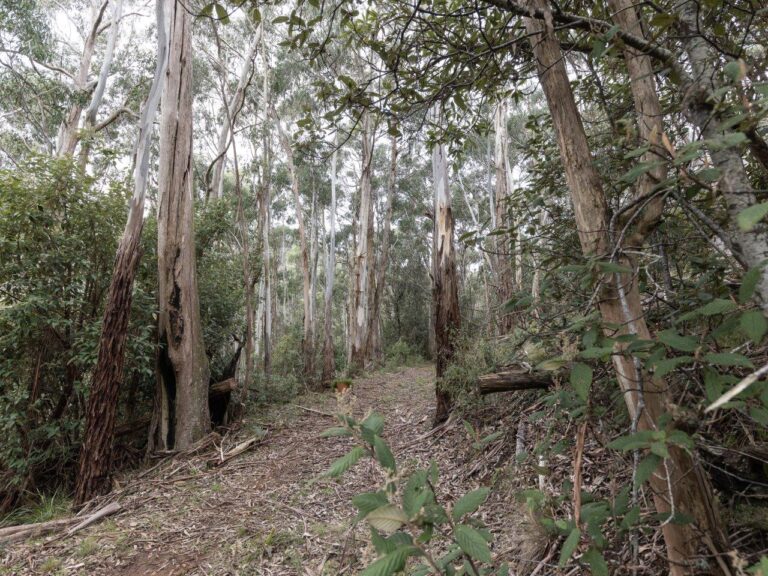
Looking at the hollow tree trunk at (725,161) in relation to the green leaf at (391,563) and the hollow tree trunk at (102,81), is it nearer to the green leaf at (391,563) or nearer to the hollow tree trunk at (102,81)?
the green leaf at (391,563)

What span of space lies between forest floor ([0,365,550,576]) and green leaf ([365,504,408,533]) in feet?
1.00

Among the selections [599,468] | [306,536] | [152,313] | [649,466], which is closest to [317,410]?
[152,313]

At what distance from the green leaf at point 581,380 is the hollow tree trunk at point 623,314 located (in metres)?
0.09

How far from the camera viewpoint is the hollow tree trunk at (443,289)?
518cm


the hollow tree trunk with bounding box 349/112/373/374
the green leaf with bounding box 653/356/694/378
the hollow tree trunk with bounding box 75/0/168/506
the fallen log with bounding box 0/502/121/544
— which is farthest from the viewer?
the hollow tree trunk with bounding box 349/112/373/374

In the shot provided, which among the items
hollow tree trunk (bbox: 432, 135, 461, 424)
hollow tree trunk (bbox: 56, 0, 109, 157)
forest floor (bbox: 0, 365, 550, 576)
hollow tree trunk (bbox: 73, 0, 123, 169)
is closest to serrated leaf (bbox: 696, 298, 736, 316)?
forest floor (bbox: 0, 365, 550, 576)

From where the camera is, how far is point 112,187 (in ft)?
17.9

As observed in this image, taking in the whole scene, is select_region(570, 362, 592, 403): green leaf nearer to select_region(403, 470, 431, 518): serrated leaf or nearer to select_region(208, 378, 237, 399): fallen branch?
select_region(403, 470, 431, 518): serrated leaf

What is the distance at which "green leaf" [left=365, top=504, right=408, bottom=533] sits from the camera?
834 mm

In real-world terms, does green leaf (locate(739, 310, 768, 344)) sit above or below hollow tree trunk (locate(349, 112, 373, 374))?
below

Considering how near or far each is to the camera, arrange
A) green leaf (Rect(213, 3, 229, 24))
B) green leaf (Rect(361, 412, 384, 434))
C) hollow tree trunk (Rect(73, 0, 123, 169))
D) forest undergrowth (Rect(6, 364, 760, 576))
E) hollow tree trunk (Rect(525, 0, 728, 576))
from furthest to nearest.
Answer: hollow tree trunk (Rect(73, 0, 123, 169))
forest undergrowth (Rect(6, 364, 760, 576))
green leaf (Rect(213, 3, 229, 24))
hollow tree trunk (Rect(525, 0, 728, 576))
green leaf (Rect(361, 412, 384, 434))

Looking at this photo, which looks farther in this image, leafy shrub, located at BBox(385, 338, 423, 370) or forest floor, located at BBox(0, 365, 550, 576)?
leafy shrub, located at BBox(385, 338, 423, 370)

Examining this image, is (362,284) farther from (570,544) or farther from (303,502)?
(570,544)

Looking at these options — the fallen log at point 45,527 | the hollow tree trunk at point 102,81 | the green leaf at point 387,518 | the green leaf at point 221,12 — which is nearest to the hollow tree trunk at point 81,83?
the hollow tree trunk at point 102,81
